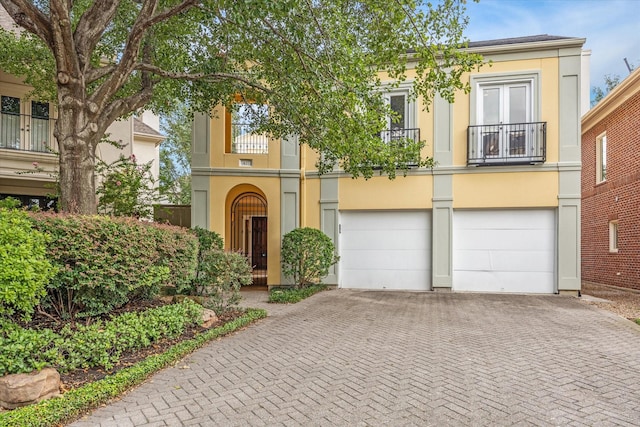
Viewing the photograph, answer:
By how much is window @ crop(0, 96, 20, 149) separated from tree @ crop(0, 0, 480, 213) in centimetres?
428

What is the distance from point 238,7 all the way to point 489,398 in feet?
17.6

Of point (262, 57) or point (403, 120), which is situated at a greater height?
point (262, 57)

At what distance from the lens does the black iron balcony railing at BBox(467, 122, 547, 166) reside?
32.4ft

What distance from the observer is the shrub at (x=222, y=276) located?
21.2ft

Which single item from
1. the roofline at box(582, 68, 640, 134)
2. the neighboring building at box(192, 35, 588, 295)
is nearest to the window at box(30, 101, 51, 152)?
the neighboring building at box(192, 35, 588, 295)

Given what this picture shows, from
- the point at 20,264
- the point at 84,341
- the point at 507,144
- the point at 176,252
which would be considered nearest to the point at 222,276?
the point at 176,252

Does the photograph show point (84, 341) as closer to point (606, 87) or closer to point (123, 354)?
point (123, 354)

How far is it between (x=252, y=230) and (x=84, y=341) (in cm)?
922

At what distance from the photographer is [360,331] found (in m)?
5.98

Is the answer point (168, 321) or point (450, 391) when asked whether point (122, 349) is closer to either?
point (168, 321)

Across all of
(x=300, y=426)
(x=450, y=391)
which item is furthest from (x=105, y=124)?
(x=450, y=391)

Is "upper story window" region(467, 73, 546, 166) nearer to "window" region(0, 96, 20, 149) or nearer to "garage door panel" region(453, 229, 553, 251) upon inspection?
"garage door panel" region(453, 229, 553, 251)

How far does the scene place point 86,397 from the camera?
3.32 m

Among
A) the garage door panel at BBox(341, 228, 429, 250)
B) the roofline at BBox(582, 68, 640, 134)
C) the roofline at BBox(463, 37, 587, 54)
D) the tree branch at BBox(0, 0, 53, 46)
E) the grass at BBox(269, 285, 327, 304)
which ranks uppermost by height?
the roofline at BBox(463, 37, 587, 54)
